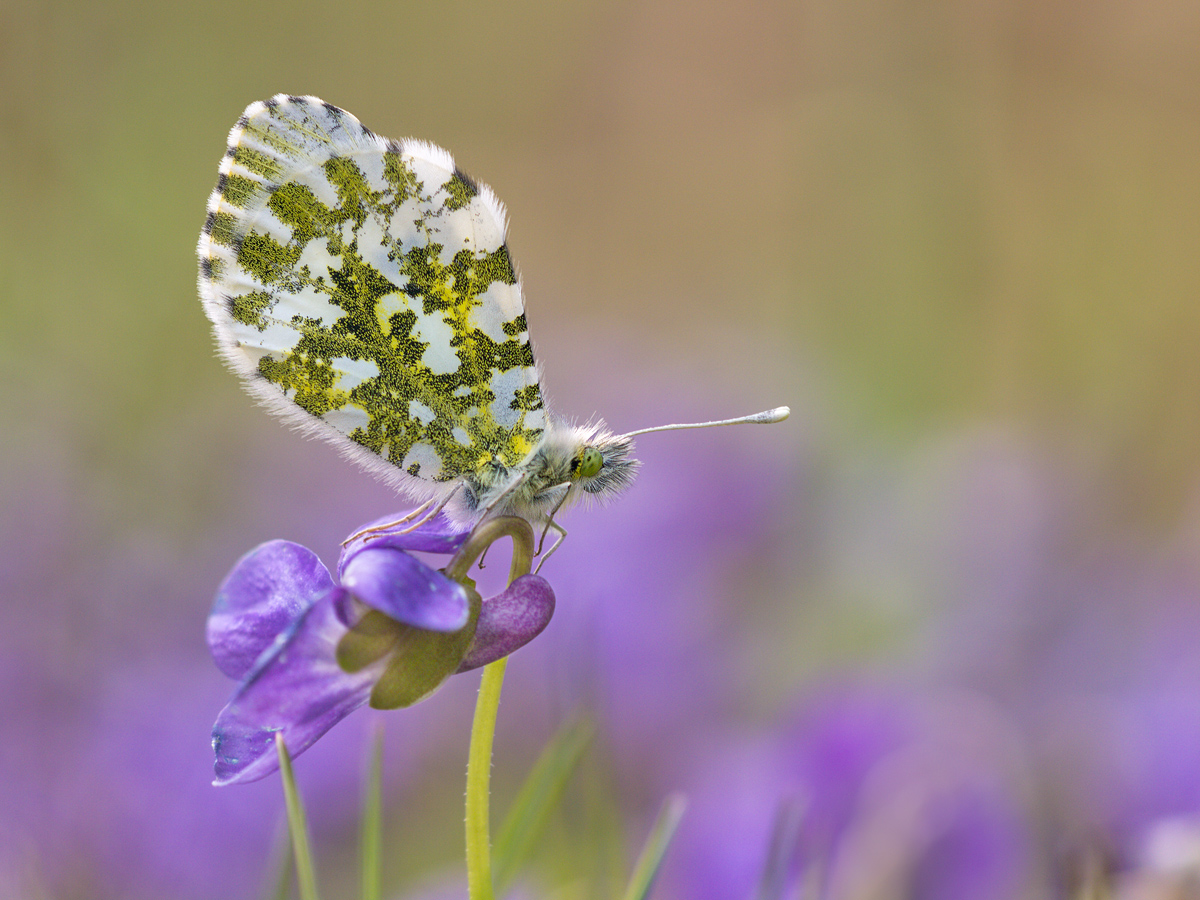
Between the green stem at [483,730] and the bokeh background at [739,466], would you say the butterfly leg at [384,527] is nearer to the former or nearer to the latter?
the green stem at [483,730]

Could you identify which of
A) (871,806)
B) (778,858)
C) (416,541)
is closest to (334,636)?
(416,541)

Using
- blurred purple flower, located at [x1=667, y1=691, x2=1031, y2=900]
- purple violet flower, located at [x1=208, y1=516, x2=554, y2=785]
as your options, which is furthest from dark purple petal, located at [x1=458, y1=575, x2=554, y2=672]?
blurred purple flower, located at [x1=667, y1=691, x2=1031, y2=900]

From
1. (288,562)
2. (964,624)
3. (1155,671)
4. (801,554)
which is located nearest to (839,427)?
(801,554)

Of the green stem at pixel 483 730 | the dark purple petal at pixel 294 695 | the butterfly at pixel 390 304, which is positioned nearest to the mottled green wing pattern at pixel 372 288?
the butterfly at pixel 390 304

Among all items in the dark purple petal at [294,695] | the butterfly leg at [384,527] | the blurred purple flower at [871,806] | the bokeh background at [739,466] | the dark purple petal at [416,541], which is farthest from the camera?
the bokeh background at [739,466]

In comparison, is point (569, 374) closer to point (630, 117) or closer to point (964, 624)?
point (964, 624)

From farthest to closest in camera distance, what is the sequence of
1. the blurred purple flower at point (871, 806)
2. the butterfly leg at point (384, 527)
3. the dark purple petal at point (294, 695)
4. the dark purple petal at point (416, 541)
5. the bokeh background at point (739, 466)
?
the bokeh background at point (739, 466) < the blurred purple flower at point (871, 806) < the butterfly leg at point (384, 527) < the dark purple petal at point (416, 541) < the dark purple petal at point (294, 695)
